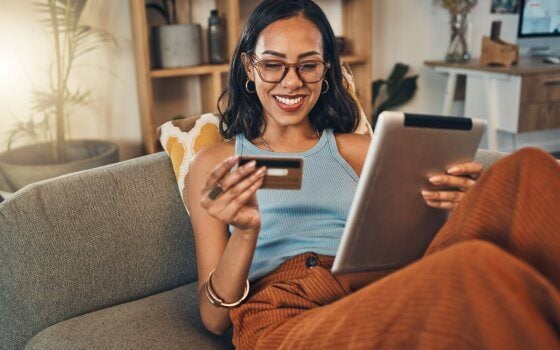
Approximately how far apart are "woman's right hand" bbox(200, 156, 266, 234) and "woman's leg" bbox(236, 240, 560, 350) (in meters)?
0.21

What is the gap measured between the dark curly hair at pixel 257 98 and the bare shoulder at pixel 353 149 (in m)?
0.05

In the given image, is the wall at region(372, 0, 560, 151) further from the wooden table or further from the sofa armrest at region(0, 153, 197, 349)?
the sofa armrest at region(0, 153, 197, 349)

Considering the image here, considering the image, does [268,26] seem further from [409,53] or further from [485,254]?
[409,53]

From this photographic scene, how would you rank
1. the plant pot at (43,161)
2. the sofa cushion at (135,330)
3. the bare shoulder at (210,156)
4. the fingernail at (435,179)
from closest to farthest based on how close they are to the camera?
the fingernail at (435,179)
the sofa cushion at (135,330)
the bare shoulder at (210,156)
the plant pot at (43,161)

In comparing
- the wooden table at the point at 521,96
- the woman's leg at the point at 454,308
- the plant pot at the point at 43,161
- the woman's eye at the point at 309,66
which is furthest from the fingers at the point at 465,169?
the wooden table at the point at 521,96

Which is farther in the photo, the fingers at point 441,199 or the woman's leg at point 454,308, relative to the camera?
the fingers at point 441,199

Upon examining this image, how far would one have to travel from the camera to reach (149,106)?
102 inches

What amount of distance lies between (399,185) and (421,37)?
9.30 feet

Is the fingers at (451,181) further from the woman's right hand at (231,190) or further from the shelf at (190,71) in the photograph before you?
the shelf at (190,71)

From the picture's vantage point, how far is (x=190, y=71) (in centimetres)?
267

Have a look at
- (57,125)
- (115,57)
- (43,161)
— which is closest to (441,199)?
(57,125)

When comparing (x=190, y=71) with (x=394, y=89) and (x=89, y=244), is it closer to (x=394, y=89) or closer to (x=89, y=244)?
(x=394, y=89)

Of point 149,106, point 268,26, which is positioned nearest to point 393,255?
point 268,26

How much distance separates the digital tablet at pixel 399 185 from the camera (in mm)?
882
